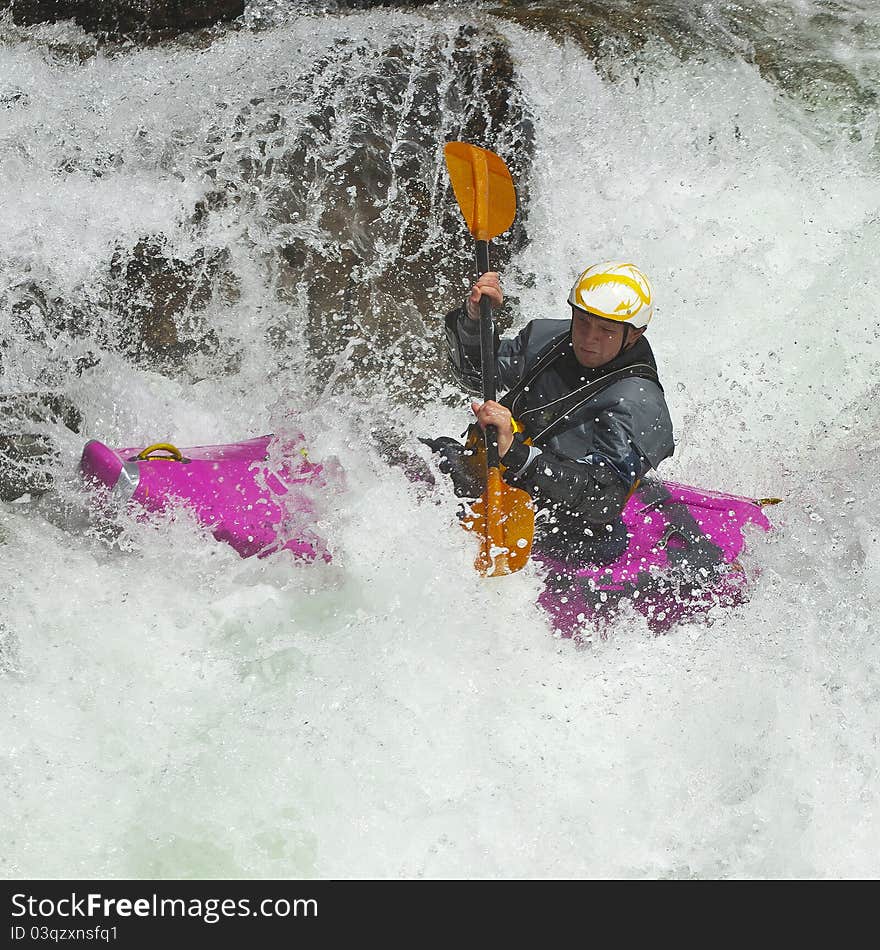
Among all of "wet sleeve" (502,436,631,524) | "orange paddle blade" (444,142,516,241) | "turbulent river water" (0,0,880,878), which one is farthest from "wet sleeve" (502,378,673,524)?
"orange paddle blade" (444,142,516,241)

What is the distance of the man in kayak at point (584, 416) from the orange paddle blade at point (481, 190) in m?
0.35

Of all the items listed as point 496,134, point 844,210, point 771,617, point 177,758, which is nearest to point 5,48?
point 496,134

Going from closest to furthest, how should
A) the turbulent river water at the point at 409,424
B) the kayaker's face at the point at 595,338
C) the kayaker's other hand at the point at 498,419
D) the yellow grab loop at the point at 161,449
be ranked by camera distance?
the kayaker's other hand at the point at 498,419 < the kayaker's face at the point at 595,338 < the turbulent river water at the point at 409,424 < the yellow grab loop at the point at 161,449

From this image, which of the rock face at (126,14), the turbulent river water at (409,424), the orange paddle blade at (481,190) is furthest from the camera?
the rock face at (126,14)

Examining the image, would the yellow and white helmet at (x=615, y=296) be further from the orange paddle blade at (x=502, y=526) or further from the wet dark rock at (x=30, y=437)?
the wet dark rock at (x=30, y=437)

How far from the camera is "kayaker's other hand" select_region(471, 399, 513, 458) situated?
3117mm

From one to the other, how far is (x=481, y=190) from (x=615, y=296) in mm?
793

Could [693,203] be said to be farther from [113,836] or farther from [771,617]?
[113,836]

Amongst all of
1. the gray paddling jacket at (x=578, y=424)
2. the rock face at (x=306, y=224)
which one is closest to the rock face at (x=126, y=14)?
the rock face at (x=306, y=224)

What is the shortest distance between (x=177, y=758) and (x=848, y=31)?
19.9 ft

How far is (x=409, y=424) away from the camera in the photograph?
16.5 feet

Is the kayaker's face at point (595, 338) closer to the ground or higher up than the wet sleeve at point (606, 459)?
higher up

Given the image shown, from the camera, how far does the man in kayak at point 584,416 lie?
10.6ft

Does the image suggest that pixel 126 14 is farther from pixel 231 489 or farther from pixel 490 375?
pixel 490 375
